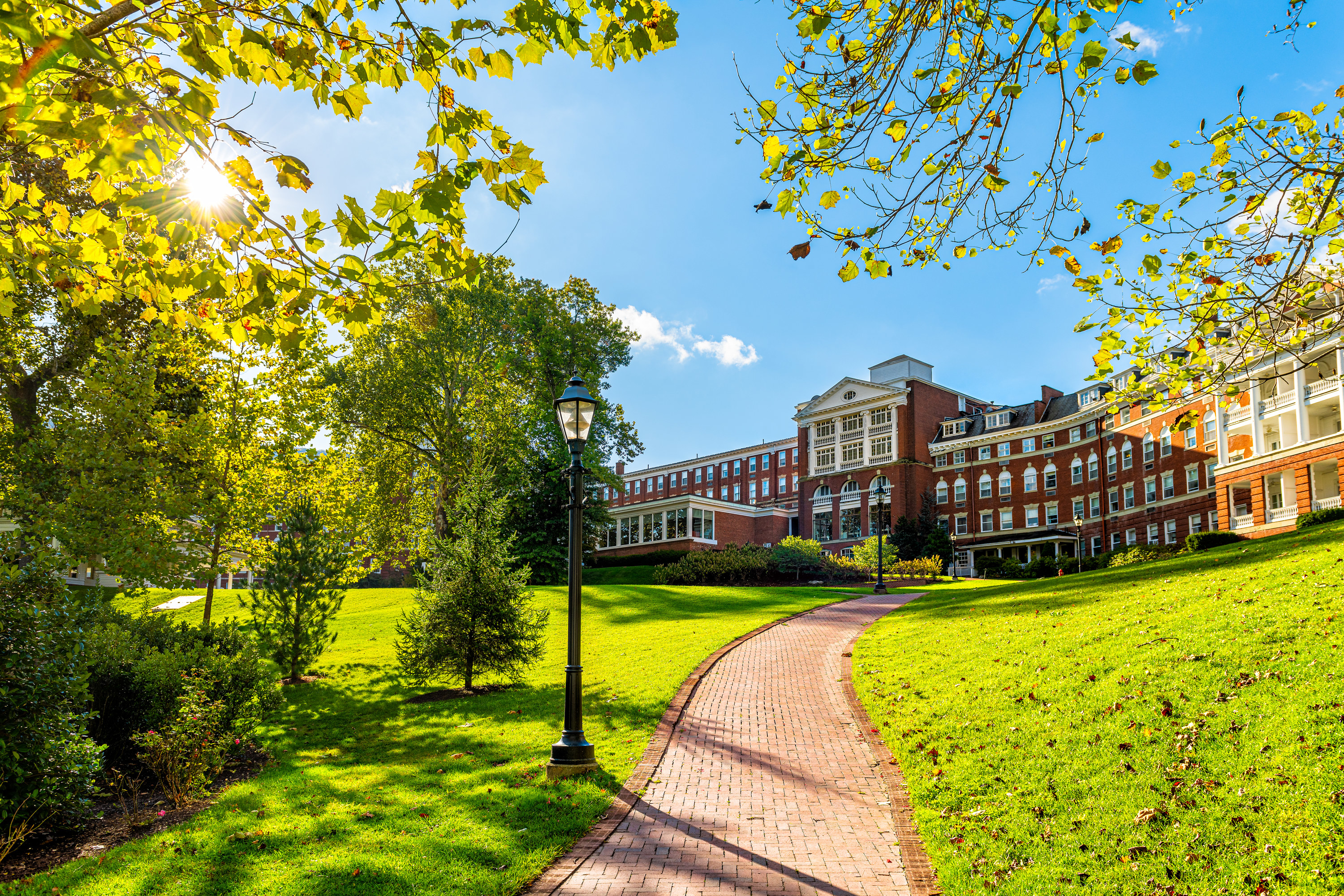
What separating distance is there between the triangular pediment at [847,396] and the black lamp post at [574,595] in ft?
173

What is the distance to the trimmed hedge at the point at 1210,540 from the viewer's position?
3155 centimetres

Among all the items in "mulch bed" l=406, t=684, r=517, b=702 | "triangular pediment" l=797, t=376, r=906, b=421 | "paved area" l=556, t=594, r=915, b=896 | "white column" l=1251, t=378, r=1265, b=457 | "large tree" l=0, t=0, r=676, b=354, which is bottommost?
"mulch bed" l=406, t=684, r=517, b=702

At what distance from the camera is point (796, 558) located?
41.6 m

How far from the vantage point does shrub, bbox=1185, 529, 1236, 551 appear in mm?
31547

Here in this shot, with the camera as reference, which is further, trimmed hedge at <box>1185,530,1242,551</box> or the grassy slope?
trimmed hedge at <box>1185,530,1242,551</box>

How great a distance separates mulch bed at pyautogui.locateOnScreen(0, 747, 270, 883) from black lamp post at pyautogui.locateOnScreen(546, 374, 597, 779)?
358cm

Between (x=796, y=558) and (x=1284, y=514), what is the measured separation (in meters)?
20.7

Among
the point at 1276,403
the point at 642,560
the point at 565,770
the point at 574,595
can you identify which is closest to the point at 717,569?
the point at 642,560

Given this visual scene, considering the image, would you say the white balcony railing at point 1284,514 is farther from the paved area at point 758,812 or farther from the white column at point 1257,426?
the paved area at point 758,812

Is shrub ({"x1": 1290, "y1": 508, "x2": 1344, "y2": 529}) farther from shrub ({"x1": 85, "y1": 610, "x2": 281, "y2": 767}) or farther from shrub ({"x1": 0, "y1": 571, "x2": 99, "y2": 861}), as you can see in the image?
shrub ({"x1": 0, "y1": 571, "x2": 99, "y2": 861})

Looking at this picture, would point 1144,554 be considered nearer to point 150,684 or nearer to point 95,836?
point 150,684

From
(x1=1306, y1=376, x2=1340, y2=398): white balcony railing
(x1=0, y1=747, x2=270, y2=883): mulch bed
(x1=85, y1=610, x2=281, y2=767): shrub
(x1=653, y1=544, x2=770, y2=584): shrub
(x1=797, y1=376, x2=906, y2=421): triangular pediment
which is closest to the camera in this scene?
(x1=0, y1=747, x2=270, y2=883): mulch bed

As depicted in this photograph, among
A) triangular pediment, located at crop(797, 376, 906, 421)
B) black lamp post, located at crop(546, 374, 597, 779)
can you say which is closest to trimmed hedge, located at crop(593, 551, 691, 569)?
triangular pediment, located at crop(797, 376, 906, 421)

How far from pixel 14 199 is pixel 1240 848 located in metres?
9.65
